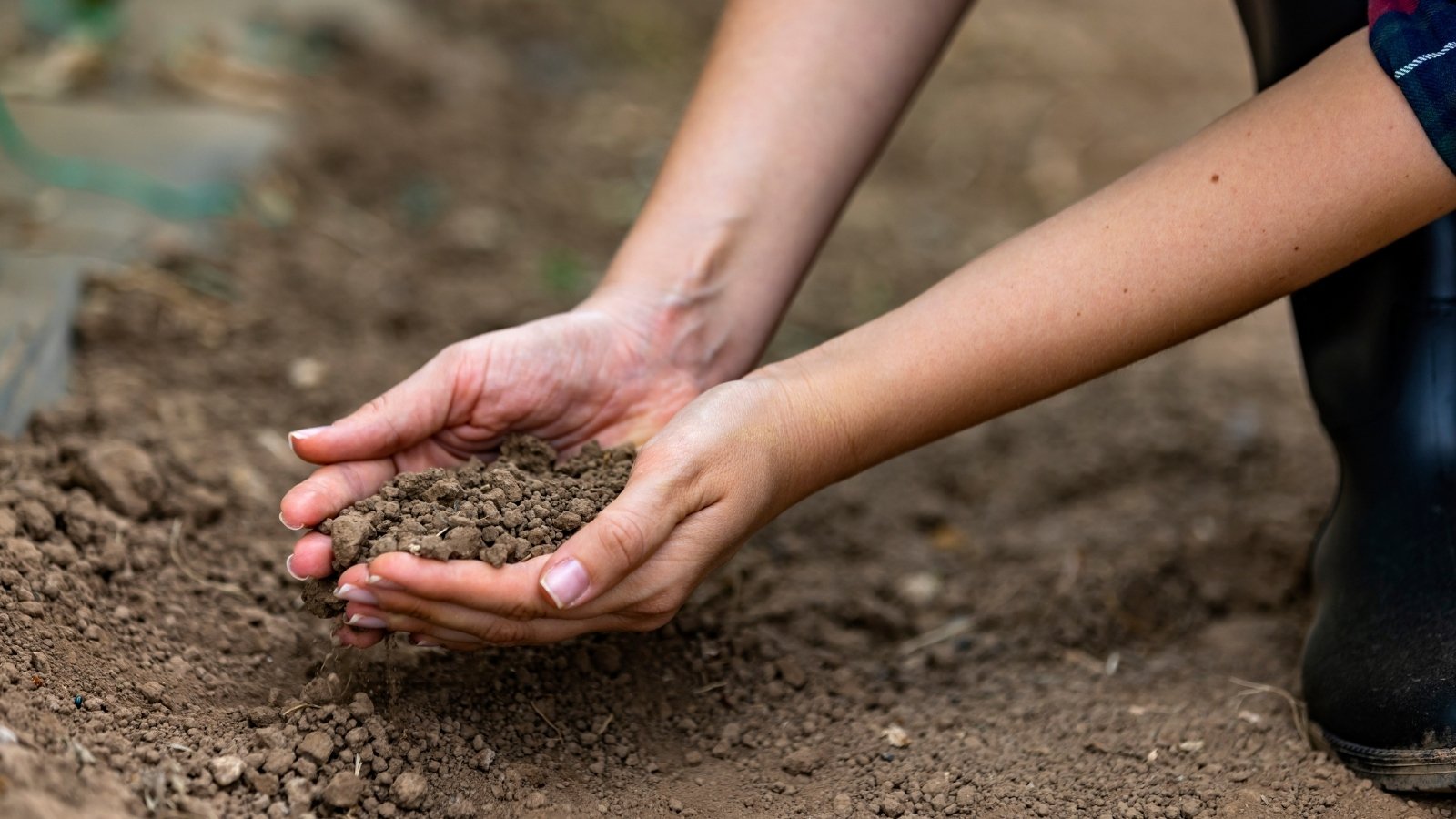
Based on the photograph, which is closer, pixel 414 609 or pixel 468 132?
pixel 414 609

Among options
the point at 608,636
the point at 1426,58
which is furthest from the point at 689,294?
the point at 1426,58

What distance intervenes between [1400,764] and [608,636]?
0.89 meters

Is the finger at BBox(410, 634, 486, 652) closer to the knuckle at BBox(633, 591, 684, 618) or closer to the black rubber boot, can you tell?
the knuckle at BBox(633, 591, 684, 618)

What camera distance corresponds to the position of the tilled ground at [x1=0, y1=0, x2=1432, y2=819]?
134cm

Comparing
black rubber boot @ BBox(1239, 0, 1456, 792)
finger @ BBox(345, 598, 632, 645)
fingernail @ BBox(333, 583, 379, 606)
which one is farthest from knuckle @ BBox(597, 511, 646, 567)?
black rubber boot @ BBox(1239, 0, 1456, 792)

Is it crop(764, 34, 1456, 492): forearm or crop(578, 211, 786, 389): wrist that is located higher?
crop(764, 34, 1456, 492): forearm

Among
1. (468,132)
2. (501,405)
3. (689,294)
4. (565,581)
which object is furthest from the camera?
(468,132)

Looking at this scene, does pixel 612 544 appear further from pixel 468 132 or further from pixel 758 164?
pixel 468 132

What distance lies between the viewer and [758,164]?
1.68 meters

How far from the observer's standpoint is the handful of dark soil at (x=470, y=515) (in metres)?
1.26

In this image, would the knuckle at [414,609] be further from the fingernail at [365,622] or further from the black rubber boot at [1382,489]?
the black rubber boot at [1382,489]

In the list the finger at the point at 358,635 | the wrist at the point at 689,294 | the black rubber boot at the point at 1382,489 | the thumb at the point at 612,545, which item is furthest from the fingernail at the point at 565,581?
the black rubber boot at the point at 1382,489

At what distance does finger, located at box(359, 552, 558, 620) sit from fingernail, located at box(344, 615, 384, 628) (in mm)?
57

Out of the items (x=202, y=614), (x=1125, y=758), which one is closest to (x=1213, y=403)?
(x=1125, y=758)
